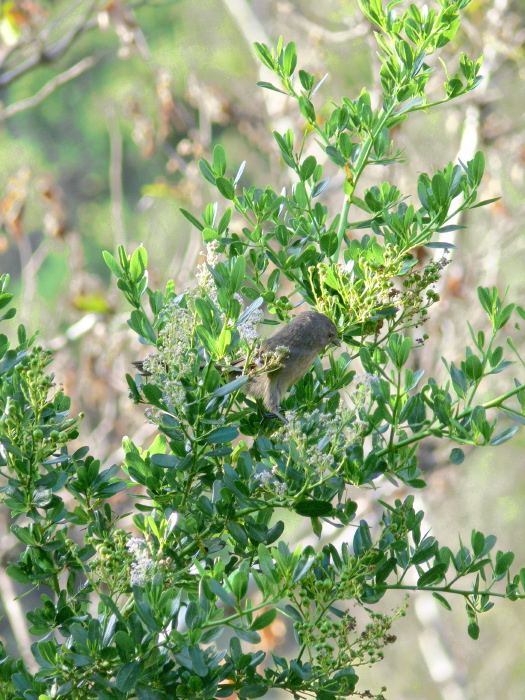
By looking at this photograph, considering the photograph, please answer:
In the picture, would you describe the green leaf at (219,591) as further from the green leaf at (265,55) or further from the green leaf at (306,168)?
the green leaf at (265,55)

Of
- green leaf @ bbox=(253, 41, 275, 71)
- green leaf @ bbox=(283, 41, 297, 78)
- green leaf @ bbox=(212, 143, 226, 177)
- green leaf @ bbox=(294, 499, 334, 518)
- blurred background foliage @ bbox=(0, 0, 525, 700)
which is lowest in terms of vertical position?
blurred background foliage @ bbox=(0, 0, 525, 700)

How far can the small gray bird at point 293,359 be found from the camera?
4.42ft

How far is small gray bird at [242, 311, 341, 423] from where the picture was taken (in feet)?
4.42

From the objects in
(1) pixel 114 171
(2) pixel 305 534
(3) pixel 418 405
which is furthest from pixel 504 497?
(3) pixel 418 405

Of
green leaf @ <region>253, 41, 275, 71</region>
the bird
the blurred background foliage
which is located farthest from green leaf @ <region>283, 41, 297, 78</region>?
the blurred background foliage

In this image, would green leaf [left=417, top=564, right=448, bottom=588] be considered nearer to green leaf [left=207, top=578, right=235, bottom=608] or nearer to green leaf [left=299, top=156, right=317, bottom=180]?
green leaf [left=207, top=578, right=235, bottom=608]

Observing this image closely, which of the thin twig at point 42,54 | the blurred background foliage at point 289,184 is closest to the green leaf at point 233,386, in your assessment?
the blurred background foliage at point 289,184

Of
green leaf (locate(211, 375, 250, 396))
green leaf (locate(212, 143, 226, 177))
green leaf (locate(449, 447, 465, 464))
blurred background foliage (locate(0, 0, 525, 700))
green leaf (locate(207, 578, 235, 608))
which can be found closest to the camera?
green leaf (locate(207, 578, 235, 608))

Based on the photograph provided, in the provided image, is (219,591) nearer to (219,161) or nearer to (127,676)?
(127,676)

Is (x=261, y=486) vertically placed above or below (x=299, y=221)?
below

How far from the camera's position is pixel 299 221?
4.29 feet

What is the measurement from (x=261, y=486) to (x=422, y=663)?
7053 millimetres

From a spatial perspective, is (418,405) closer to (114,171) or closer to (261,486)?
(261,486)

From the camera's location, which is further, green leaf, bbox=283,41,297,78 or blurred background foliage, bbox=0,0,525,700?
blurred background foliage, bbox=0,0,525,700
